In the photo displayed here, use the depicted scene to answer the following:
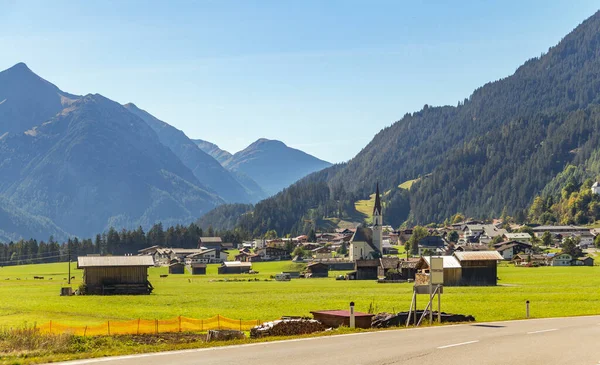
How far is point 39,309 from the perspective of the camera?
6016 cm

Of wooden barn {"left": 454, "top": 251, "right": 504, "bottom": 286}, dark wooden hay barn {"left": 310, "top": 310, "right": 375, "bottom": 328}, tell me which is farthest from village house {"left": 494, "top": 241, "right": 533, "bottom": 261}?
dark wooden hay barn {"left": 310, "top": 310, "right": 375, "bottom": 328}

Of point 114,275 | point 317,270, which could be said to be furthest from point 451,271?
point 317,270

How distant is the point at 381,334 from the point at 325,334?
233 cm

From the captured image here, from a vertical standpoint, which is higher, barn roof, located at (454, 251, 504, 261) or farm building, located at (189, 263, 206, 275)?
barn roof, located at (454, 251, 504, 261)

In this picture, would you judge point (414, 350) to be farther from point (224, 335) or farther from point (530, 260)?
point (530, 260)

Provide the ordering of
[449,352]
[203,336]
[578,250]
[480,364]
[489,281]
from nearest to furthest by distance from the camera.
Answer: [480,364] < [449,352] < [203,336] < [489,281] < [578,250]

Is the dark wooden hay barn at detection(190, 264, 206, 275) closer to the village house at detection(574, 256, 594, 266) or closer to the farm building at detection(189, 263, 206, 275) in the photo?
the farm building at detection(189, 263, 206, 275)

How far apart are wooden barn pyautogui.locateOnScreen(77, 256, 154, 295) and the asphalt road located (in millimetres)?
63586

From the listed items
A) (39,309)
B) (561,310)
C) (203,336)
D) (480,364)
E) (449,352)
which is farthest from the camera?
(39,309)

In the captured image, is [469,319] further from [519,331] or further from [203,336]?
[203,336]

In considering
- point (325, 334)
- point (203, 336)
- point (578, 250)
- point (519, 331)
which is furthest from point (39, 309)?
point (578, 250)

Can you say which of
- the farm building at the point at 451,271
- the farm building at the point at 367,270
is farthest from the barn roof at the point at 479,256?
the farm building at the point at 367,270

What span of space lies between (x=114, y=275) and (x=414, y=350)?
7183 cm

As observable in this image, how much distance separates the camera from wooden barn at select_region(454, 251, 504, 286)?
9044 centimetres
